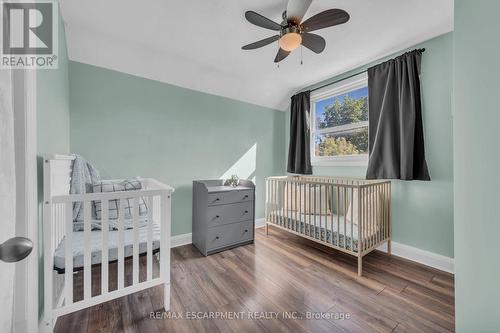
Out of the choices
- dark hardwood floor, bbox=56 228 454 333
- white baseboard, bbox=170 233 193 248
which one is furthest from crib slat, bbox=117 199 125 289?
white baseboard, bbox=170 233 193 248

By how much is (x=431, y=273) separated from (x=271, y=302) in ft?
5.24

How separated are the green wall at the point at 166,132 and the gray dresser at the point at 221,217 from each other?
26 centimetres

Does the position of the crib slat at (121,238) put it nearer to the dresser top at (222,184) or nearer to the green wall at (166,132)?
the green wall at (166,132)

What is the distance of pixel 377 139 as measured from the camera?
7.62 ft

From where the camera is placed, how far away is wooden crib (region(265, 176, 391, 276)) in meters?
1.96

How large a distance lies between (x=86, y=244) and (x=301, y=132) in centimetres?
295

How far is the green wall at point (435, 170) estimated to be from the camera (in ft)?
6.30

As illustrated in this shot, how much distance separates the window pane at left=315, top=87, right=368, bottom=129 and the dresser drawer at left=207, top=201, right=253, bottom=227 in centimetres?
175

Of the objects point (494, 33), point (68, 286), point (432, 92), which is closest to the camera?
point (494, 33)

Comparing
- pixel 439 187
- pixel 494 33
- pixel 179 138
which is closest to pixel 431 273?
pixel 439 187

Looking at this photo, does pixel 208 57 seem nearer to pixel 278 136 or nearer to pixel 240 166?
pixel 240 166

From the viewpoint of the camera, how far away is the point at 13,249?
43 centimetres

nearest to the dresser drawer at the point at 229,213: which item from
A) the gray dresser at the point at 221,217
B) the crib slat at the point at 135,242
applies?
the gray dresser at the point at 221,217

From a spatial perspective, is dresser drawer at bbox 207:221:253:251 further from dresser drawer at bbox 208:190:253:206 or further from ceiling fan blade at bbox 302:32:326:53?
ceiling fan blade at bbox 302:32:326:53
